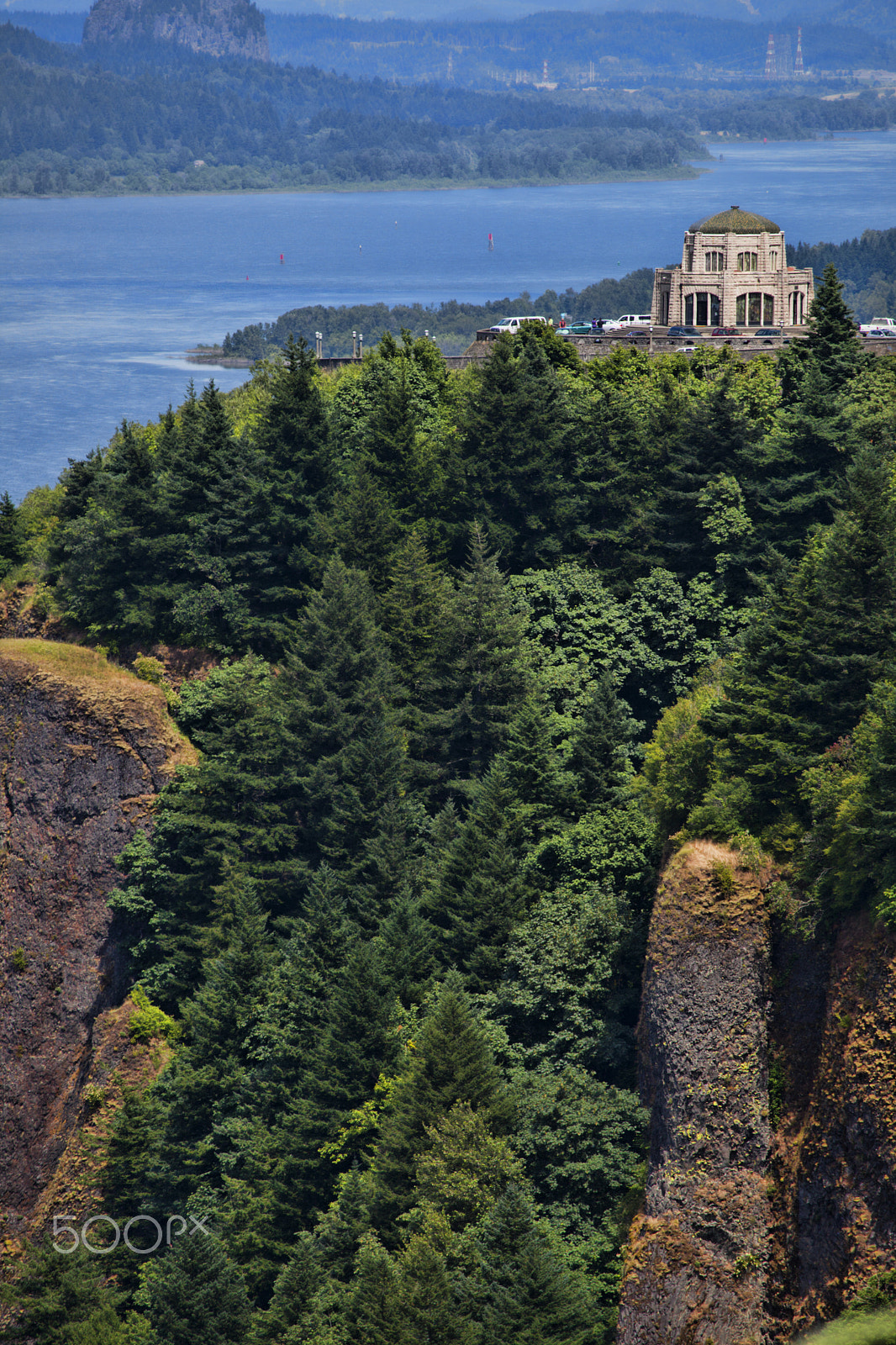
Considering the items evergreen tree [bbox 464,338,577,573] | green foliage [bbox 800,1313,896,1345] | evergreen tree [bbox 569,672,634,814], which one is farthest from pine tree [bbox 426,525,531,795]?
green foliage [bbox 800,1313,896,1345]

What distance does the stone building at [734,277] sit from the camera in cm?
7775

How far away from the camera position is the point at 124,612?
205 ft

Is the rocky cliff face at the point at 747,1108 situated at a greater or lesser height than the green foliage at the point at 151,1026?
greater

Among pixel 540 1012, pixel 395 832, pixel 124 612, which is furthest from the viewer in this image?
pixel 124 612

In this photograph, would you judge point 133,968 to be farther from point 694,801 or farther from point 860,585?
point 860,585

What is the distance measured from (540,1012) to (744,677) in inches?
408

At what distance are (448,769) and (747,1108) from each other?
75.0 feet

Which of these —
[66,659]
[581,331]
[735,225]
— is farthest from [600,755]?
[581,331]

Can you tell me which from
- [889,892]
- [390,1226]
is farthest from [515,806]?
[889,892]

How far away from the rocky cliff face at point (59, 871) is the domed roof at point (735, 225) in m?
38.3

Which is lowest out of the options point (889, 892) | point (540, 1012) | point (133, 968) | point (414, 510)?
point (133, 968)

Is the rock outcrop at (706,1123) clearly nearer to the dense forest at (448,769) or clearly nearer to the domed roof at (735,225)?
the dense forest at (448,769)

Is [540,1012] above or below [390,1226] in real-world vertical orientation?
above

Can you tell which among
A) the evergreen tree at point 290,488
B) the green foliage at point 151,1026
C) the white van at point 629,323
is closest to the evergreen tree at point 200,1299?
the green foliage at point 151,1026
